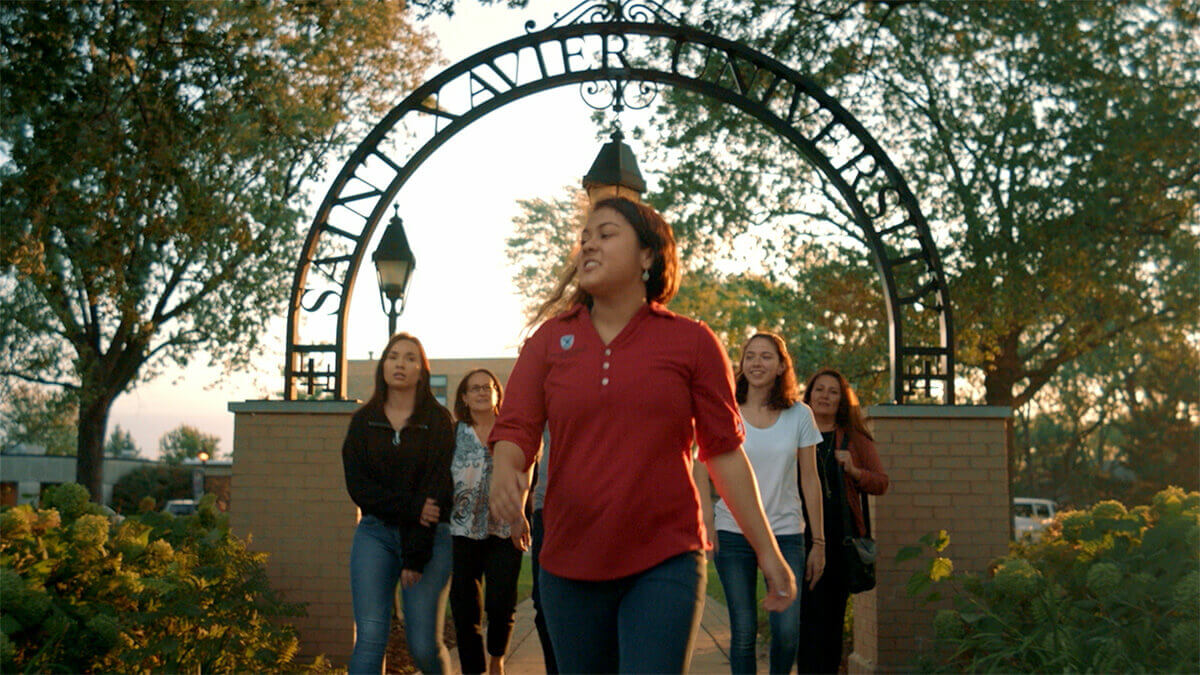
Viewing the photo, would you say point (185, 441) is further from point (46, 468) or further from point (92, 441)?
point (92, 441)

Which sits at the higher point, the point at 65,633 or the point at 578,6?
the point at 578,6

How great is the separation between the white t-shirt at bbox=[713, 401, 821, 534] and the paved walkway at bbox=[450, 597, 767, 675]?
1833 mm

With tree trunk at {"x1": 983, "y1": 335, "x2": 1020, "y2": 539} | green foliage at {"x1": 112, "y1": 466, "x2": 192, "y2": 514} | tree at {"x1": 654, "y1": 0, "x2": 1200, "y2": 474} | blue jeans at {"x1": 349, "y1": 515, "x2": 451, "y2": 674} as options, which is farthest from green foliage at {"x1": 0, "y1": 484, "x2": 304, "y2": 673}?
green foliage at {"x1": 112, "y1": 466, "x2": 192, "y2": 514}

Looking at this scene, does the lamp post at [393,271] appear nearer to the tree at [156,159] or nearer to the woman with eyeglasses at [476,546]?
the tree at [156,159]

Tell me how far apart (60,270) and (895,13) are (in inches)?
638

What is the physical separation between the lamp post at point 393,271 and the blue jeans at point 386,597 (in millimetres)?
6395

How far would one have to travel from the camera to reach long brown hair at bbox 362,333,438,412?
6.15m

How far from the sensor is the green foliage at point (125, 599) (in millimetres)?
5977

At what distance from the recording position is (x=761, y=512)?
332 cm

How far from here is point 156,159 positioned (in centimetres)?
924

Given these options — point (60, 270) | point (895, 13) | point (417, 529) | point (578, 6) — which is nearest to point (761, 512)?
point (417, 529)

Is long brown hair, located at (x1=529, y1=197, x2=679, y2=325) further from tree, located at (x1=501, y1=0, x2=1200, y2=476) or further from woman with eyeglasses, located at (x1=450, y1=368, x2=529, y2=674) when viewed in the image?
tree, located at (x1=501, y1=0, x2=1200, y2=476)

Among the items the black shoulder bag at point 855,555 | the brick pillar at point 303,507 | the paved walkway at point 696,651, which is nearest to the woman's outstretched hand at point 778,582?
the black shoulder bag at point 855,555

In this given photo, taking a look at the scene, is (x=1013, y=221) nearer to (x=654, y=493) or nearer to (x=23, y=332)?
(x=654, y=493)
